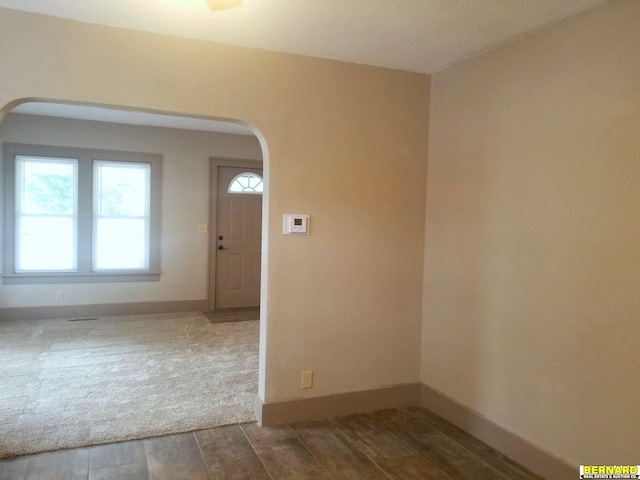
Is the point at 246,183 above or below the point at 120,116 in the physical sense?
below

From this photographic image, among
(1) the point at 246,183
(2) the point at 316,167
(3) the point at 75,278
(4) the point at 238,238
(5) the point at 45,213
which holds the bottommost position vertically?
(3) the point at 75,278

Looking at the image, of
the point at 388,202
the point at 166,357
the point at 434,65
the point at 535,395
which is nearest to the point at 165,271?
the point at 166,357

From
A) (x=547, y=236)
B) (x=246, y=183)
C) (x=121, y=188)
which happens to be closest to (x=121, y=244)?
(x=121, y=188)

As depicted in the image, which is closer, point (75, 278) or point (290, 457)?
point (290, 457)

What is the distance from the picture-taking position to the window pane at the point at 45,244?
216 inches

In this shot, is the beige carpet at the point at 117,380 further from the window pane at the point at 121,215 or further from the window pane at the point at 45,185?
the window pane at the point at 45,185

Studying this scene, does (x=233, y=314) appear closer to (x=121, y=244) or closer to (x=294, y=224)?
(x=121, y=244)

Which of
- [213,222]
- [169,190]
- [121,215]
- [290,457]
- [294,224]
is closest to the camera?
[290,457]

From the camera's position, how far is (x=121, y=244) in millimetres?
5945

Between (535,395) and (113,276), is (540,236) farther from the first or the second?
(113,276)

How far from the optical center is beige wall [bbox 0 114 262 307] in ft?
18.1

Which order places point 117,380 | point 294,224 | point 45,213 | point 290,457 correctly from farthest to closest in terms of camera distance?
point 45,213
point 117,380
point 294,224
point 290,457

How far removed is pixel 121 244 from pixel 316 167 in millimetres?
4019

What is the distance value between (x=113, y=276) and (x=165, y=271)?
2.14ft
